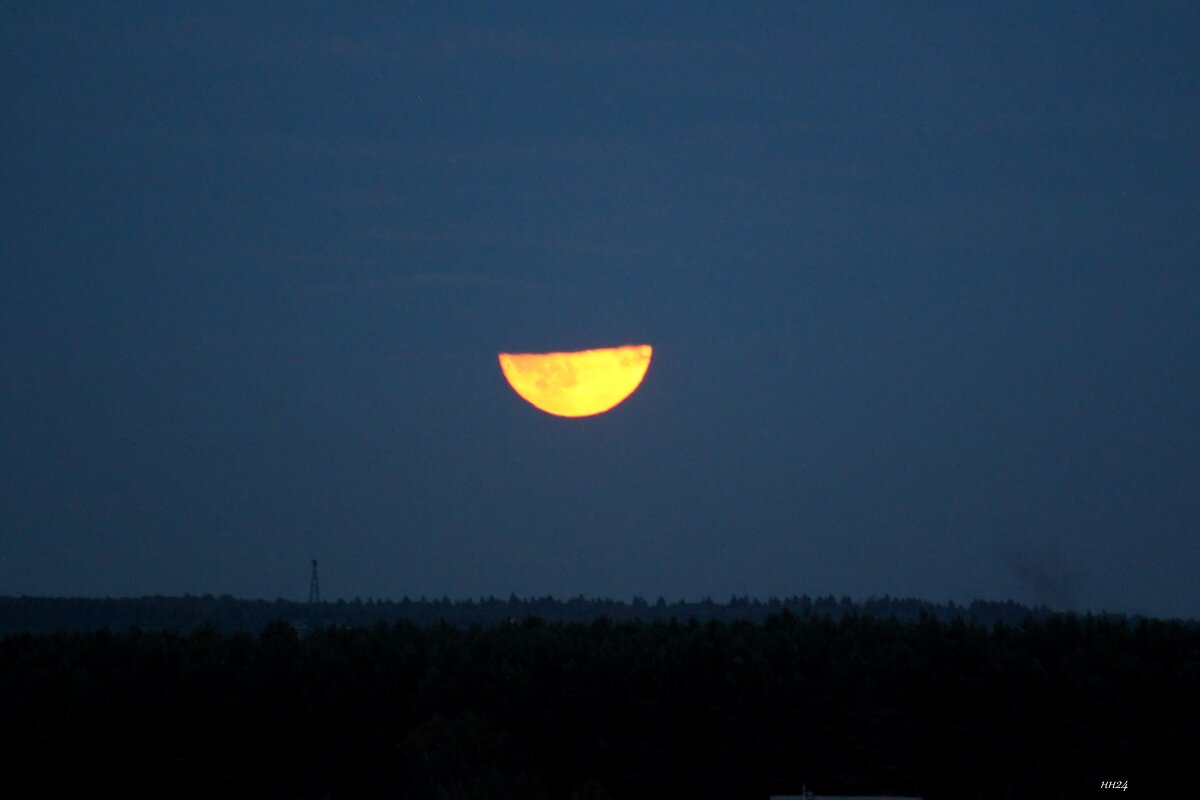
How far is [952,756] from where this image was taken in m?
16.1

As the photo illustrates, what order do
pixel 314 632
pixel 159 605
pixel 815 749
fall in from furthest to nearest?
pixel 159 605
pixel 314 632
pixel 815 749

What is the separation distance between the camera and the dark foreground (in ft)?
52.0

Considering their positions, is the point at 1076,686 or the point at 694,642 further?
the point at 694,642

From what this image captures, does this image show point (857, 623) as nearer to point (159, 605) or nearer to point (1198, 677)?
point (1198, 677)

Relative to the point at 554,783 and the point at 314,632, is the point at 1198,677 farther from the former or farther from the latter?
the point at 314,632

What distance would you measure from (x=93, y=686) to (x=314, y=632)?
3.21 m

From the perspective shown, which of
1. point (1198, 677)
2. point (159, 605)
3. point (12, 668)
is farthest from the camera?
point (159, 605)

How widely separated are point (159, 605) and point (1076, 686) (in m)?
41.0

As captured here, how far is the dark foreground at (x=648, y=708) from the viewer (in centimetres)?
1586

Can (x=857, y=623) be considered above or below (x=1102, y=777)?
above

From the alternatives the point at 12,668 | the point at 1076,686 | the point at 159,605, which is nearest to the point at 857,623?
the point at 1076,686

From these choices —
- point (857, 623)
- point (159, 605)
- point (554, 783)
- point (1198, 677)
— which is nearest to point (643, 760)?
point (554, 783)

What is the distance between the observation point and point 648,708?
1706 cm

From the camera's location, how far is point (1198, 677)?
15.4 m
